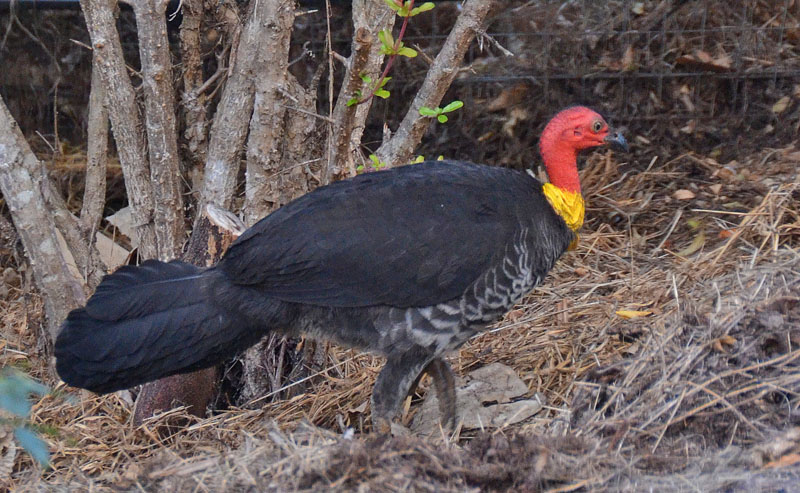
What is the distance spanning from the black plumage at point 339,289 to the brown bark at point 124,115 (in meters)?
0.88

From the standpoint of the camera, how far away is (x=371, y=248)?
364 centimetres

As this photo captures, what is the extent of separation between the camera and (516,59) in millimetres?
6348

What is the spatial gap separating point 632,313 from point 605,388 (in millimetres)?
964

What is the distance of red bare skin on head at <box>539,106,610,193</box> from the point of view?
425cm

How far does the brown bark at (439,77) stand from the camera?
4.45 metres

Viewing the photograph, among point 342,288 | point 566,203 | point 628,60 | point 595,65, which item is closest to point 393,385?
point 342,288

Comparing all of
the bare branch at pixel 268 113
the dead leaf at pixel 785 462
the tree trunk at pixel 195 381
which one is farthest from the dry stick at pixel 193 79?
the dead leaf at pixel 785 462

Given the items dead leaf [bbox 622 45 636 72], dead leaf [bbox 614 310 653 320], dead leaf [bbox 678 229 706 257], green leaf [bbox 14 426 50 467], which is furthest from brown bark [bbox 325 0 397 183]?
dead leaf [bbox 622 45 636 72]

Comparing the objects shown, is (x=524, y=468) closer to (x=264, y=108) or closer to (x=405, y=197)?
(x=405, y=197)

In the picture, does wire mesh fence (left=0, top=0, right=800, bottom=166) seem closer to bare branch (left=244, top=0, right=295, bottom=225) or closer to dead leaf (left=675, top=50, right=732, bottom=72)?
dead leaf (left=675, top=50, right=732, bottom=72)

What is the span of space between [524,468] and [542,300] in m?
2.21

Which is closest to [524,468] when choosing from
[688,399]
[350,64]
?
[688,399]

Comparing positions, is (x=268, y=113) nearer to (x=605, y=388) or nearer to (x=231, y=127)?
(x=231, y=127)

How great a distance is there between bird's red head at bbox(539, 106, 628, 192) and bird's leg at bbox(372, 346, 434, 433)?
3.73 feet
